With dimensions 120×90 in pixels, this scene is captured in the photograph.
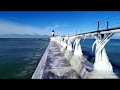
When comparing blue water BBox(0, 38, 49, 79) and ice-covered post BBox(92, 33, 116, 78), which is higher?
ice-covered post BBox(92, 33, 116, 78)

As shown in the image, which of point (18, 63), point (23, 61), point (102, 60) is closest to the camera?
point (102, 60)

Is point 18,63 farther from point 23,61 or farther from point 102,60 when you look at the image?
point 102,60

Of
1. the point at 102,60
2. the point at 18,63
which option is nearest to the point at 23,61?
the point at 18,63

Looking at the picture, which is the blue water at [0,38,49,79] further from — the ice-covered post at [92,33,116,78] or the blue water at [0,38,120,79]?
the ice-covered post at [92,33,116,78]

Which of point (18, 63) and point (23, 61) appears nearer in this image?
point (18, 63)

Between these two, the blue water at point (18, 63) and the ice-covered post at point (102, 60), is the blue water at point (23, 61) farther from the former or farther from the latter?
the ice-covered post at point (102, 60)

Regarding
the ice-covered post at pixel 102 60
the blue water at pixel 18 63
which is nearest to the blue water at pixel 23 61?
the blue water at pixel 18 63

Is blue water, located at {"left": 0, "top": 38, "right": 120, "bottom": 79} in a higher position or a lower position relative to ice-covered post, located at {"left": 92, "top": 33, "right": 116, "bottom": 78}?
lower

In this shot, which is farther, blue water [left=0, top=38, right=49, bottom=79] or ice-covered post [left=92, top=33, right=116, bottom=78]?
blue water [left=0, top=38, right=49, bottom=79]

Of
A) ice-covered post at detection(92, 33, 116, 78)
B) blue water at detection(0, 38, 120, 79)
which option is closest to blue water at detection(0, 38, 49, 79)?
blue water at detection(0, 38, 120, 79)

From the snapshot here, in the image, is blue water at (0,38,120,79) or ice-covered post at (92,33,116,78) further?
blue water at (0,38,120,79)
